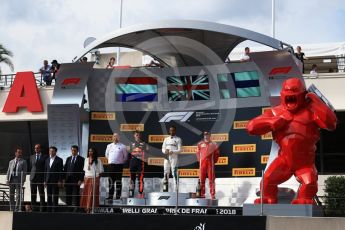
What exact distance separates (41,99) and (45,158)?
25.1 ft

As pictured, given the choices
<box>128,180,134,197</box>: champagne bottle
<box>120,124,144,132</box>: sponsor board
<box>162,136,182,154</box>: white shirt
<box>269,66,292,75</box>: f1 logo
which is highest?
<box>269,66,292,75</box>: f1 logo

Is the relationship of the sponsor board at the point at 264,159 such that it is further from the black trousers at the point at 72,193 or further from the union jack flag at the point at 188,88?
the black trousers at the point at 72,193

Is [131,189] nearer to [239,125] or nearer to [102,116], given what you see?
[102,116]

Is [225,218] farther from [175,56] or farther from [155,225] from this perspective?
[175,56]

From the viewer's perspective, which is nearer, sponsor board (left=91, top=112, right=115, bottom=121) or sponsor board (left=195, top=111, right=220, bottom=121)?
sponsor board (left=195, top=111, right=220, bottom=121)

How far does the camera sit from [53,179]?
50.1 feet

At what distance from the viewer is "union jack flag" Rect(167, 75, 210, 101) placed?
717 inches

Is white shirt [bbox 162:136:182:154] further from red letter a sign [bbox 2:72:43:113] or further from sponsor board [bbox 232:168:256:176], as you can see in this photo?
red letter a sign [bbox 2:72:43:113]

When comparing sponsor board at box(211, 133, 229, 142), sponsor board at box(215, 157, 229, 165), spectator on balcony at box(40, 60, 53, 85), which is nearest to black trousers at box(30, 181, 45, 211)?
sponsor board at box(215, 157, 229, 165)

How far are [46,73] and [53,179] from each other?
28.3 ft

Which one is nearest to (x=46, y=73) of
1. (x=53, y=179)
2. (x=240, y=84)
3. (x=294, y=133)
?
(x=240, y=84)

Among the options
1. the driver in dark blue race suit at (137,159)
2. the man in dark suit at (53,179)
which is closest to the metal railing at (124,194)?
the man in dark suit at (53,179)

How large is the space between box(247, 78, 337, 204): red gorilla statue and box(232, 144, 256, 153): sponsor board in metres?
3.99

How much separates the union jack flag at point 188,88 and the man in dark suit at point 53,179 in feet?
13.6
